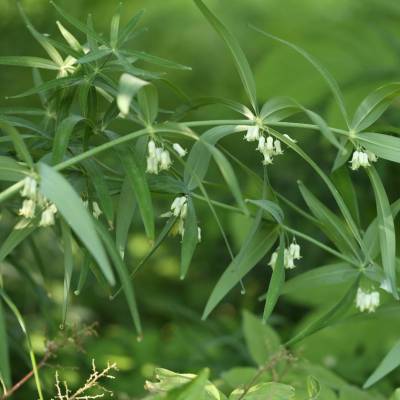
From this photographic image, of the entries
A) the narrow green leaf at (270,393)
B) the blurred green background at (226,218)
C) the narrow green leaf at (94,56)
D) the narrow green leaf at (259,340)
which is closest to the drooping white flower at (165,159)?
the narrow green leaf at (94,56)

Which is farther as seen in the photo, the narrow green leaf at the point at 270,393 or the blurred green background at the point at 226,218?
the blurred green background at the point at 226,218

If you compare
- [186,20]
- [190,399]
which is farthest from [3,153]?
[186,20]

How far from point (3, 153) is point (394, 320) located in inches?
40.8

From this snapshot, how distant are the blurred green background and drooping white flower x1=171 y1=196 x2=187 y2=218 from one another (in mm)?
729

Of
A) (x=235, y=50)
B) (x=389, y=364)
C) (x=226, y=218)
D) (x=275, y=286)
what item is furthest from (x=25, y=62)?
(x=226, y=218)

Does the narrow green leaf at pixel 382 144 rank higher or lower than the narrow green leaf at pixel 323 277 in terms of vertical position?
higher

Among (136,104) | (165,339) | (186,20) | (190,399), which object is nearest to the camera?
(190,399)

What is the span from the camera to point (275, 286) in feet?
2.52

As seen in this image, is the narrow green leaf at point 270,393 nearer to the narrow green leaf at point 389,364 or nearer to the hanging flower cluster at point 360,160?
the narrow green leaf at point 389,364

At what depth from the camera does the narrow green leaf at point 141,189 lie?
0.69 m

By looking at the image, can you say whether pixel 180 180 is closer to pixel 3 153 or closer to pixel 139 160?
pixel 139 160

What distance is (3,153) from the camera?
851 mm

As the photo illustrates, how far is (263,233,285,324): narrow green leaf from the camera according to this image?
0.75m

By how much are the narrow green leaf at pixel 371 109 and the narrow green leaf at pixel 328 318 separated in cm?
17
